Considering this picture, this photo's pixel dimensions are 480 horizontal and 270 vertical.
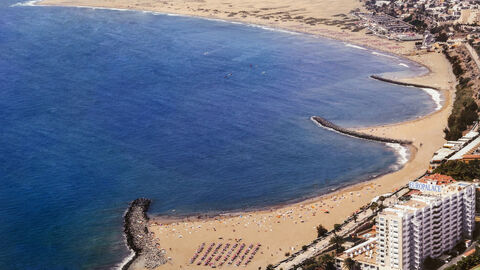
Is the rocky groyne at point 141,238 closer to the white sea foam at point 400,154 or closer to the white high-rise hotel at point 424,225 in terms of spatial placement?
the white high-rise hotel at point 424,225

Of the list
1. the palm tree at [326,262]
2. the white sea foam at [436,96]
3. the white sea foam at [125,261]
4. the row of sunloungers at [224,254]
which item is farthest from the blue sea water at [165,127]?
the palm tree at [326,262]

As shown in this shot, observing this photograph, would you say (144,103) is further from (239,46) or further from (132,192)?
(239,46)

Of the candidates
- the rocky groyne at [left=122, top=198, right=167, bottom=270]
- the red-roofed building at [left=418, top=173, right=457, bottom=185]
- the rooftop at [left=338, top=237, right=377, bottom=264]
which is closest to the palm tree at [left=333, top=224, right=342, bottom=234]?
the rooftop at [left=338, top=237, right=377, bottom=264]

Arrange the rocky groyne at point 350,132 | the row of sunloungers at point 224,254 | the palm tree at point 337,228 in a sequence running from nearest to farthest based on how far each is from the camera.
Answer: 1. the row of sunloungers at point 224,254
2. the palm tree at point 337,228
3. the rocky groyne at point 350,132

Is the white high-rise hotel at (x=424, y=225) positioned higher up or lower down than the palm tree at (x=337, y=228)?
higher up

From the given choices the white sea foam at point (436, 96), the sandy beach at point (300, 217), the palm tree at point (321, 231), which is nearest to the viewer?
the palm tree at point (321, 231)

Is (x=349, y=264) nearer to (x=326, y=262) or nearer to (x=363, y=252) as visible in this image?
(x=326, y=262)

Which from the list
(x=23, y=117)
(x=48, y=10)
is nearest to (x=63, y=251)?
(x=23, y=117)

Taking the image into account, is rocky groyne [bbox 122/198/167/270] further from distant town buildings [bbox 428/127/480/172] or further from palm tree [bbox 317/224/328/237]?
distant town buildings [bbox 428/127/480/172]
